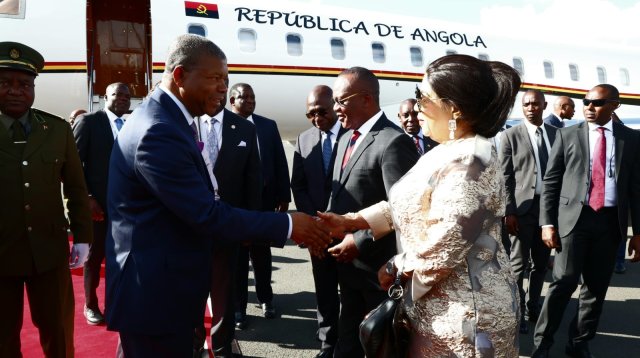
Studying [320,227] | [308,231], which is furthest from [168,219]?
[320,227]

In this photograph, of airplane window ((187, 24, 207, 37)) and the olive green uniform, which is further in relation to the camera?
airplane window ((187, 24, 207, 37))

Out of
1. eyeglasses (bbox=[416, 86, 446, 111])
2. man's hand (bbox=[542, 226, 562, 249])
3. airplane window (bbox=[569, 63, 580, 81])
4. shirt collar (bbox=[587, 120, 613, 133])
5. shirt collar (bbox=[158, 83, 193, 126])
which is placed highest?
airplane window (bbox=[569, 63, 580, 81])

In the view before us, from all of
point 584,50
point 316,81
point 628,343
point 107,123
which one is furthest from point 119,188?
point 584,50

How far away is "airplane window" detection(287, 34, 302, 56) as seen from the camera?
10445 millimetres

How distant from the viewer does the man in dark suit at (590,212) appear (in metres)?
4.00

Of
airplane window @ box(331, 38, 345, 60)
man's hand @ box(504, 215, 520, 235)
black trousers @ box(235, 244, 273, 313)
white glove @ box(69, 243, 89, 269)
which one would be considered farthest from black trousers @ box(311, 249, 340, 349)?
airplane window @ box(331, 38, 345, 60)

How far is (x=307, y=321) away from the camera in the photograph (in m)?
5.01

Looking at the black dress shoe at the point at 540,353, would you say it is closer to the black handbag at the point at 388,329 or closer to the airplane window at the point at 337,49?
the black handbag at the point at 388,329

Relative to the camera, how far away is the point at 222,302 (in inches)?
154

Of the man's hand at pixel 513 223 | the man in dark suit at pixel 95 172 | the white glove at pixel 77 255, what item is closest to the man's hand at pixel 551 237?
the man's hand at pixel 513 223

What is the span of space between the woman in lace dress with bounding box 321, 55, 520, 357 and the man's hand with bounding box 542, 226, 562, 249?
221cm

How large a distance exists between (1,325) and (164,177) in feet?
4.91

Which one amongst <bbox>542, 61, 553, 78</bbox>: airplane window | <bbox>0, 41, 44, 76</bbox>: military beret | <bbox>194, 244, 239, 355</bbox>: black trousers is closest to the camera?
<bbox>0, 41, 44, 76</bbox>: military beret

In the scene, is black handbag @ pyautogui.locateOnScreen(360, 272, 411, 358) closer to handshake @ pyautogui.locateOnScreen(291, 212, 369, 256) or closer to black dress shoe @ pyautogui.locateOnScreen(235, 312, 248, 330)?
handshake @ pyautogui.locateOnScreen(291, 212, 369, 256)
